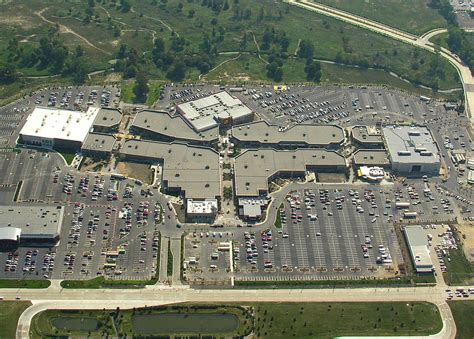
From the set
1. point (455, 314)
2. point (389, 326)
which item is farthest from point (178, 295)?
point (455, 314)

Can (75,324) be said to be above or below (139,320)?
below

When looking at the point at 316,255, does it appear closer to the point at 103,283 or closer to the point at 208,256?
the point at 208,256

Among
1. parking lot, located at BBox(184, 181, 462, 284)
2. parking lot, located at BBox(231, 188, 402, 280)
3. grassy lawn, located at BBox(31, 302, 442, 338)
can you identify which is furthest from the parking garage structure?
parking lot, located at BBox(231, 188, 402, 280)

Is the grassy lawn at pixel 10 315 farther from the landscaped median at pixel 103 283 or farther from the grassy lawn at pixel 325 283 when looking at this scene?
the grassy lawn at pixel 325 283

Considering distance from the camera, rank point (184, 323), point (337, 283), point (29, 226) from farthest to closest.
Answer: point (29, 226)
point (337, 283)
point (184, 323)

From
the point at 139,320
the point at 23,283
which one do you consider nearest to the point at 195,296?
the point at 139,320

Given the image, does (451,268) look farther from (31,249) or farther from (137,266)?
(31,249)

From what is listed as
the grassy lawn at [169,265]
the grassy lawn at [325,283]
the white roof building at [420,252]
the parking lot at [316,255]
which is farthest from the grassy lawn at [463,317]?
the grassy lawn at [169,265]
